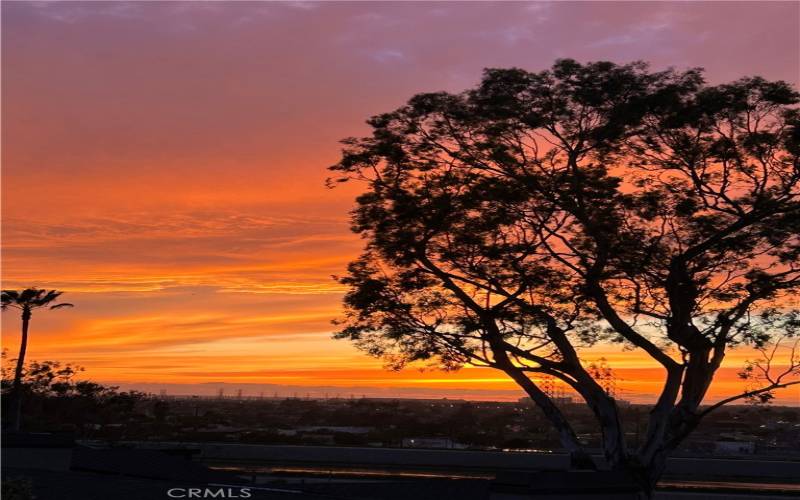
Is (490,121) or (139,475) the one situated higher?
(490,121)

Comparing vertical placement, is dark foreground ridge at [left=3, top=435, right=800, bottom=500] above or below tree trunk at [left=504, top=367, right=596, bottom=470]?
below

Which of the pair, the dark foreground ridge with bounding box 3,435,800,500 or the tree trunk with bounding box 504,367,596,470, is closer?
the dark foreground ridge with bounding box 3,435,800,500

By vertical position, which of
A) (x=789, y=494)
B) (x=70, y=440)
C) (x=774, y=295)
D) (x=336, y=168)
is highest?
(x=336, y=168)

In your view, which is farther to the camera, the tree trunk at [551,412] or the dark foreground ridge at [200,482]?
the tree trunk at [551,412]

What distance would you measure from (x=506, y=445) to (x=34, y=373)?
33567 millimetres

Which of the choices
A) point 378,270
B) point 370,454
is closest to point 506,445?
point 370,454

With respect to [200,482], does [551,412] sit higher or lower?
higher

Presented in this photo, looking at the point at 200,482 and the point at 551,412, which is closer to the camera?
the point at 200,482

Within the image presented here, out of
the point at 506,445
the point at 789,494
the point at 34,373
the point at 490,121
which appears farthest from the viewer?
the point at 506,445

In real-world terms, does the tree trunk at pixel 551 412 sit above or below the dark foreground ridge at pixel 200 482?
above

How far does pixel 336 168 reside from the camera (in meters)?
28.6

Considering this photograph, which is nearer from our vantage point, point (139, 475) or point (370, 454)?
point (139, 475)

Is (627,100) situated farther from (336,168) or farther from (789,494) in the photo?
(789,494)

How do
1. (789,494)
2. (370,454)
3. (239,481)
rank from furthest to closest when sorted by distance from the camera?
(370,454) → (789,494) → (239,481)
